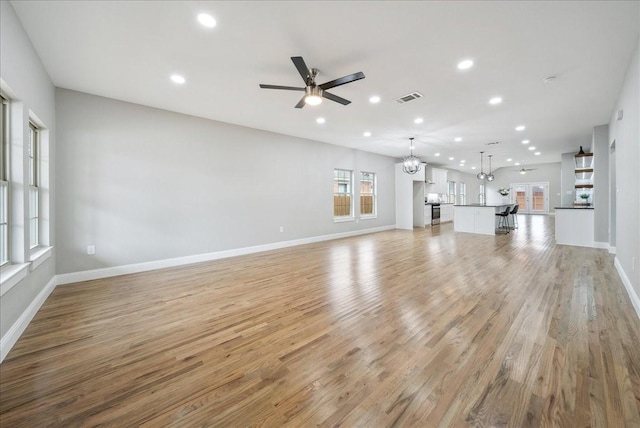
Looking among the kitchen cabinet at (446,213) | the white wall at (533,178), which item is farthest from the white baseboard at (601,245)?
the white wall at (533,178)

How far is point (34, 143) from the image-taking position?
3.43 metres

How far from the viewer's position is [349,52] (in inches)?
117

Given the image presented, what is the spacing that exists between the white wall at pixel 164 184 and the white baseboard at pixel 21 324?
91cm

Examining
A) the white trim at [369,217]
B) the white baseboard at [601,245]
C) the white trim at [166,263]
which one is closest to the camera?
the white trim at [166,263]

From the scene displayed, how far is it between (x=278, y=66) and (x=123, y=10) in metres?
1.57

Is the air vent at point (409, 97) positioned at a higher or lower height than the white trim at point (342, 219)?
higher

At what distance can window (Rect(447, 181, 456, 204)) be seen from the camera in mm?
13672

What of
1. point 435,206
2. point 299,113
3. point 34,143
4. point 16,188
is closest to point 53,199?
point 34,143

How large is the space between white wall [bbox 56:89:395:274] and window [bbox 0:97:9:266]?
1615 mm

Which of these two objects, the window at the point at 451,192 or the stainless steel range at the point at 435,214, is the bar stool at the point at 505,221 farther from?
the window at the point at 451,192

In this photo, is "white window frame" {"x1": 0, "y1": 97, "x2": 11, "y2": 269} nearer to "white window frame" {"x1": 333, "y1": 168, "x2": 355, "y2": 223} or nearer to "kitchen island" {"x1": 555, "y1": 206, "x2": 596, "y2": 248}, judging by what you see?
"white window frame" {"x1": 333, "y1": 168, "x2": 355, "y2": 223}

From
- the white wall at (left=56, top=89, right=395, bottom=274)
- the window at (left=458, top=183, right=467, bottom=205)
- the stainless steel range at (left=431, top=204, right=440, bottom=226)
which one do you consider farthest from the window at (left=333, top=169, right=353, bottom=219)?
the window at (left=458, top=183, right=467, bottom=205)

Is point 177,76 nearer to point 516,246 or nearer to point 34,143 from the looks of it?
point 34,143

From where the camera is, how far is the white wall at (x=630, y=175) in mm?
2836
